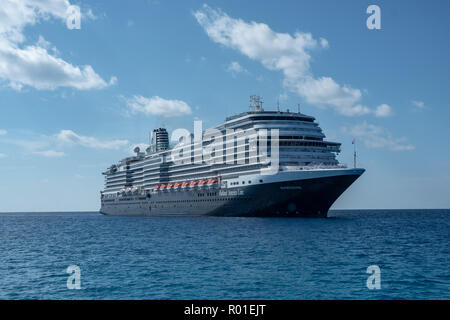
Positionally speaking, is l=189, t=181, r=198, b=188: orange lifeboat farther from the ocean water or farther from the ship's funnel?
the ship's funnel

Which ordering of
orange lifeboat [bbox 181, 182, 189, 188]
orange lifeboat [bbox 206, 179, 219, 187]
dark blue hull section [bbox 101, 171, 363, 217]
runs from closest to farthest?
dark blue hull section [bbox 101, 171, 363, 217]
orange lifeboat [bbox 206, 179, 219, 187]
orange lifeboat [bbox 181, 182, 189, 188]

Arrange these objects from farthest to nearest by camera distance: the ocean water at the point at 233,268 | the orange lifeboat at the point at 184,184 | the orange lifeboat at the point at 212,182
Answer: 1. the orange lifeboat at the point at 184,184
2. the orange lifeboat at the point at 212,182
3. the ocean water at the point at 233,268

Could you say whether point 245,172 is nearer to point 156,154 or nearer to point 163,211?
point 163,211

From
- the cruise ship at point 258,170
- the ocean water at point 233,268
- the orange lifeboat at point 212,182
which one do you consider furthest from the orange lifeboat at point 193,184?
the ocean water at point 233,268

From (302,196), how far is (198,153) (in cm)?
2782

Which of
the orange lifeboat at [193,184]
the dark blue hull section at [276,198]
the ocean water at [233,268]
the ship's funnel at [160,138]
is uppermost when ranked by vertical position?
the ship's funnel at [160,138]

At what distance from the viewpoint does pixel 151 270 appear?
2541 centimetres

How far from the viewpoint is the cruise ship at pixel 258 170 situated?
5875 cm

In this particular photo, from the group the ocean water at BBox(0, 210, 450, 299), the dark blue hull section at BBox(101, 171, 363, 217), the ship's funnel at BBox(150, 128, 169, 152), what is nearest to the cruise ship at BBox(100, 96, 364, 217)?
the dark blue hull section at BBox(101, 171, 363, 217)

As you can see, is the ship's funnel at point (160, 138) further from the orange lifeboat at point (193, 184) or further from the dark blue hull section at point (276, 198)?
the dark blue hull section at point (276, 198)

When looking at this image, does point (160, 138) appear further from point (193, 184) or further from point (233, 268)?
point (233, 268)

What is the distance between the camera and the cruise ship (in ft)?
193

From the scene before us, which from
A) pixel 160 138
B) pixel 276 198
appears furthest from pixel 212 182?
pixel 160 138
